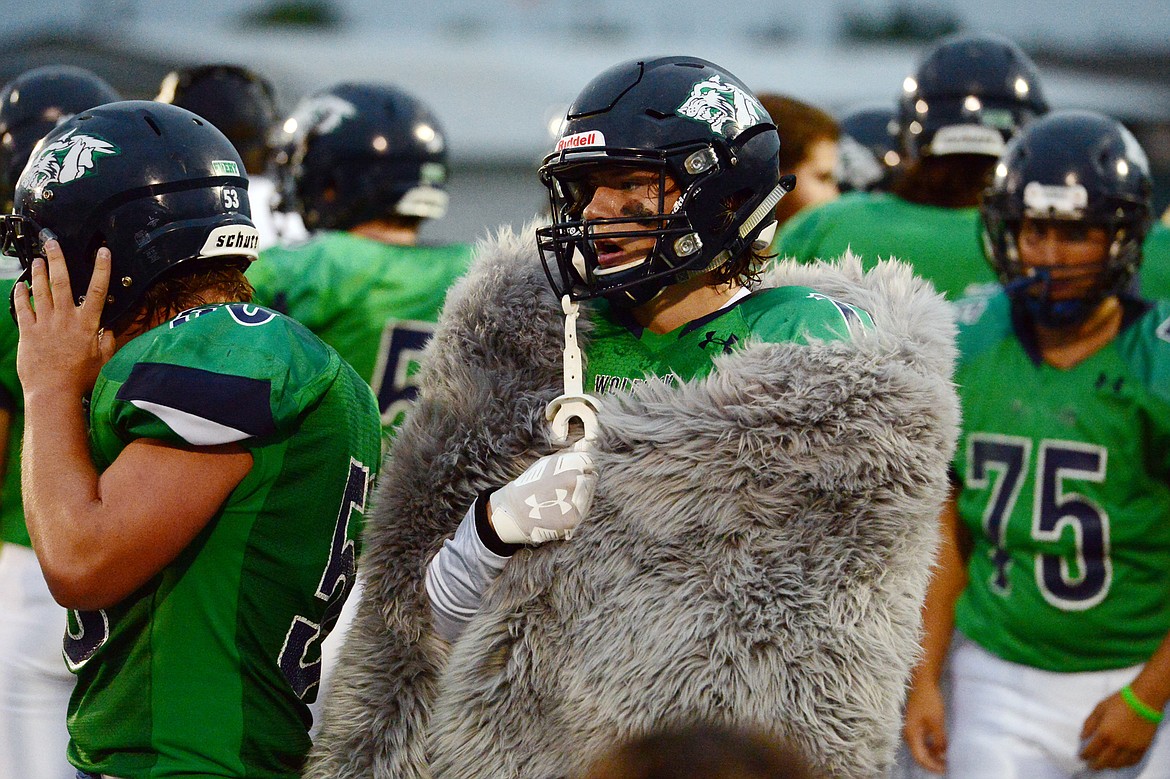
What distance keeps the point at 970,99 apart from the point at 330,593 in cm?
396

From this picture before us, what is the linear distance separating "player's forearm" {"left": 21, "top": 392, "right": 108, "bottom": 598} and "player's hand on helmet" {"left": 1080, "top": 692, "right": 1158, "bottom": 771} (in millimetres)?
2959

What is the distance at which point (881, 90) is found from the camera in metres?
20.8

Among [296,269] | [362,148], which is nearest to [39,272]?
[296,269]

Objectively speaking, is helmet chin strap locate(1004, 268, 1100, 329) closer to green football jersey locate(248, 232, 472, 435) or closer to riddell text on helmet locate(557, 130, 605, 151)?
green football jersey locate(248, 232, 472, 435)

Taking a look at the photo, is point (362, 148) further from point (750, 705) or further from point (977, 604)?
point (750, 705)

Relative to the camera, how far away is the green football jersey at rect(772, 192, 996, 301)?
499 cm

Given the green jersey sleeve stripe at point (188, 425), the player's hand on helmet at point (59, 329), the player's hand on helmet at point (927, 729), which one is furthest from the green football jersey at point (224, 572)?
the player's hand on helmet at point (927, 729)

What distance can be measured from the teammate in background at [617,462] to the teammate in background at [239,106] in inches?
137

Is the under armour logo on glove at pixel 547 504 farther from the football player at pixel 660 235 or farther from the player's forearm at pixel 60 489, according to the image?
the player's forearm at pixel 60 489

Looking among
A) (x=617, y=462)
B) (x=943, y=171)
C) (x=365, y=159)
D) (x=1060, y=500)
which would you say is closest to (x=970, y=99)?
(x=943, y=171)

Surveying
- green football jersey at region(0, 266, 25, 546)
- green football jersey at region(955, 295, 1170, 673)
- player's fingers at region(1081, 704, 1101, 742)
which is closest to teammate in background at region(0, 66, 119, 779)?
green football jersey at region(0, 266, 25, 546)

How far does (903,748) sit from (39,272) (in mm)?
3197

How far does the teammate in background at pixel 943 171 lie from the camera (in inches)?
199

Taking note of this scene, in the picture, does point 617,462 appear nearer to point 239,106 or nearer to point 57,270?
point 57,270
